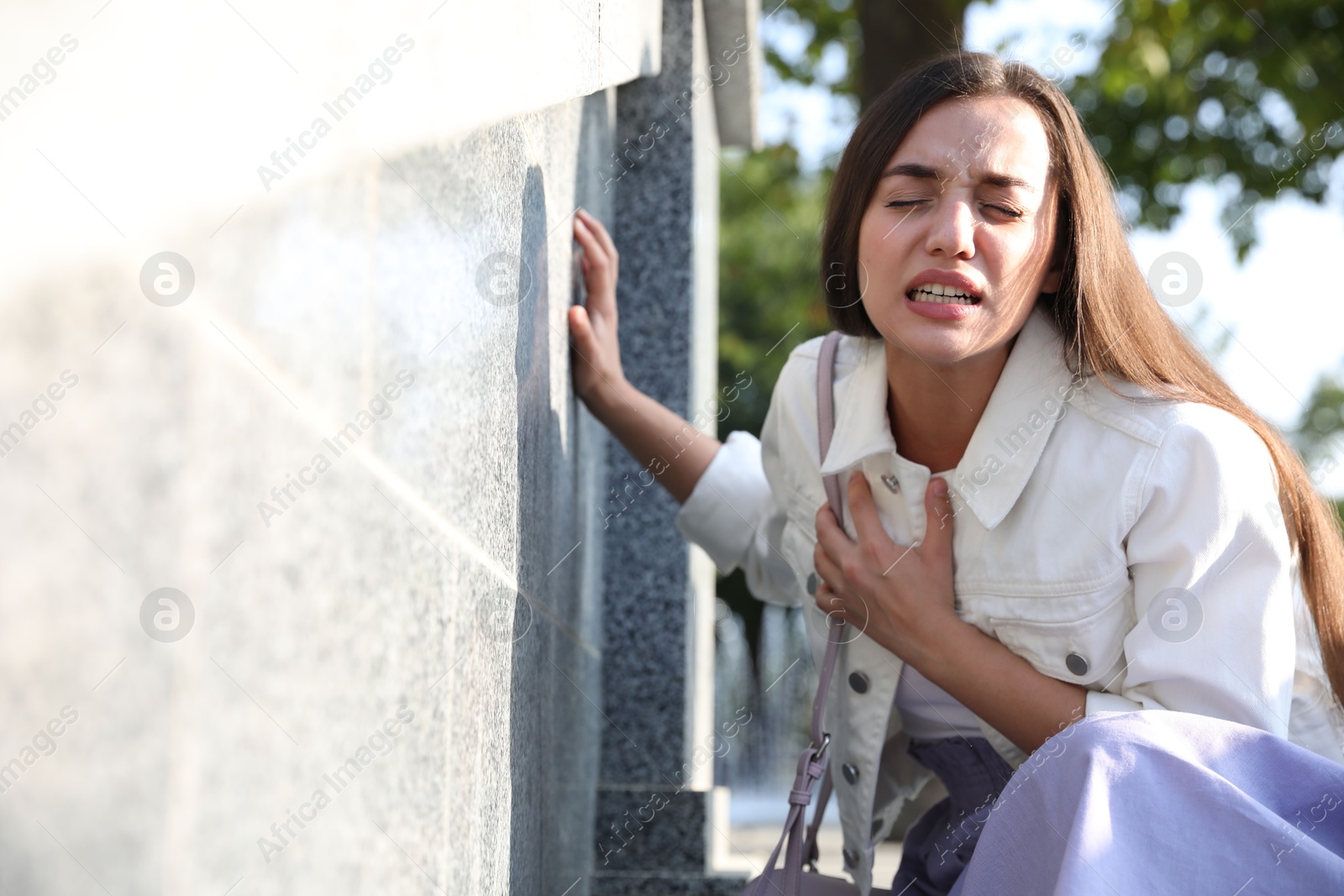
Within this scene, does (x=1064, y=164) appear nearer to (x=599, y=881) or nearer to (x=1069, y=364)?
(x=1069, y=364)

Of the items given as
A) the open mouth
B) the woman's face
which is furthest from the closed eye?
the open mouth

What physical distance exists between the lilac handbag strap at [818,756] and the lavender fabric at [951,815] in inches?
8.3

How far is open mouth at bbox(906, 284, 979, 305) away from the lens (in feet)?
7.68

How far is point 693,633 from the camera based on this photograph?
3920 millimetres

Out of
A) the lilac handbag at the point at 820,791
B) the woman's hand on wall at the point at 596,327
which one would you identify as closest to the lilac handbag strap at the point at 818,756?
the lilac handbag at the point at 820,791

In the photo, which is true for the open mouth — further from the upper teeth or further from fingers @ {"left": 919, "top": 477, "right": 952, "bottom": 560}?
fingers @ {"left": 919, "top": 477, "right": 952, "bottom": 560}

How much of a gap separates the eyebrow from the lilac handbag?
0.55 m

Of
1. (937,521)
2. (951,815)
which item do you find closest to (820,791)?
(951,815)

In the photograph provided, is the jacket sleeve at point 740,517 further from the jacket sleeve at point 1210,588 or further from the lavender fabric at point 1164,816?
the lavender fabric at point 1164,816

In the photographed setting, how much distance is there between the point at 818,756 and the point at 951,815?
1.37 ft

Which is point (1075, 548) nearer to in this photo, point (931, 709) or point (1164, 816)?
point (931, 709)

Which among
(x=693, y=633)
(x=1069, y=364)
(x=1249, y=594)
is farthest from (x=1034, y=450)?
(x=693, y=633)

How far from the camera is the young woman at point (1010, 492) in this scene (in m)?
2.17

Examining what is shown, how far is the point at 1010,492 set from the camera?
2395 millimetres
